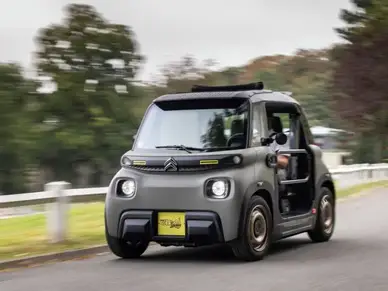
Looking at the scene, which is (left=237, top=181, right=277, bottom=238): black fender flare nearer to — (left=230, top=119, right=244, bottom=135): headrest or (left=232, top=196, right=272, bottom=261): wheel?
(left=232, top=196, right=272, bottom=261): wheel

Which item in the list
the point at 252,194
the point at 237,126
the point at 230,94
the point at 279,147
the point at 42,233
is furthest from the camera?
the point at 42,233

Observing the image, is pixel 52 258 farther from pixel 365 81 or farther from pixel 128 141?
pixel 365 81

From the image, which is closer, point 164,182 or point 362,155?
point 164,182

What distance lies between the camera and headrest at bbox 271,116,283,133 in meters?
10.5

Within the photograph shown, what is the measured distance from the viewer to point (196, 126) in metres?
9.73

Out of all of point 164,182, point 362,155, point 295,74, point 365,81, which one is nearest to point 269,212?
point 164,182

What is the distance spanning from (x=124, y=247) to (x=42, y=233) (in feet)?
10.7

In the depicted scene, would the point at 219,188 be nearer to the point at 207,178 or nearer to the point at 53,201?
the point at 207,178

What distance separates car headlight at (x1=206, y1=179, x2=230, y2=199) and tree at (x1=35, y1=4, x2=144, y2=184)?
27852 millimetres

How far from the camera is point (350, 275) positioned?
832 cm

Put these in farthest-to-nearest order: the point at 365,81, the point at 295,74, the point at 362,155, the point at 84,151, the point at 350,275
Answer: the point at 295,74 < the point at 362,155 < the point at 365,81 < the point at 84,151 < the point at 350,275

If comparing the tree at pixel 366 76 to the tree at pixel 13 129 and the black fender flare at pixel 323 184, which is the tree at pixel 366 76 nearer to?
the tree at pixel 13 129

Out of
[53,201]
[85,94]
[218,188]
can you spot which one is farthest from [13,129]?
[218,188]

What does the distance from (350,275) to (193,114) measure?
3.02 metres
